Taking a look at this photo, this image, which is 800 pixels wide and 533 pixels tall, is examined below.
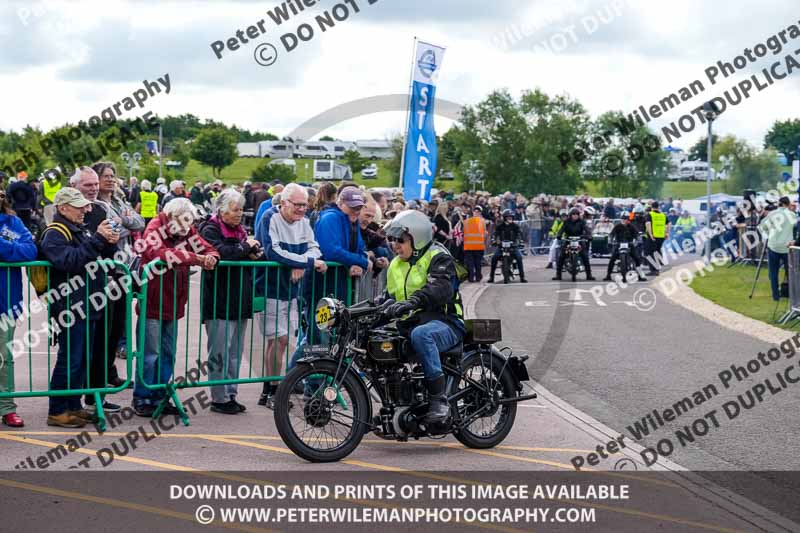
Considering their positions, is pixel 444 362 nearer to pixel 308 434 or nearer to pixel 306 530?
pixel 308 434

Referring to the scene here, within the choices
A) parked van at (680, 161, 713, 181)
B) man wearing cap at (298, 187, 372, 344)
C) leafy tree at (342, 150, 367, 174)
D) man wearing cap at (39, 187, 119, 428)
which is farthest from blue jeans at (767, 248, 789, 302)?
parked van at (680, 161, 713, 181)

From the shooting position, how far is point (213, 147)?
101 metres

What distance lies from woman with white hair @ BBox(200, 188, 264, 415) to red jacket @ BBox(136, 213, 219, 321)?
251 mm

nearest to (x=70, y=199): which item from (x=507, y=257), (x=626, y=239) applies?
(x=507, y=257)

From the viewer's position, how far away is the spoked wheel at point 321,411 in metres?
7.08

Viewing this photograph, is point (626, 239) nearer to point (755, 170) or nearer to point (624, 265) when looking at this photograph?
point (624, 265)

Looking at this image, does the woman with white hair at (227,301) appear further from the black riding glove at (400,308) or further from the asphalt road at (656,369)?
the asphalt road at (656,369)

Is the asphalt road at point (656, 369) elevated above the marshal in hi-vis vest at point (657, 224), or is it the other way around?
the marshal in hi-vis vest at point (657, 224)

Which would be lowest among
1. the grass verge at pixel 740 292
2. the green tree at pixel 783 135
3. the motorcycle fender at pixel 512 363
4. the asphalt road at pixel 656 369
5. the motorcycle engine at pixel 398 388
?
the asphalt road at pixel 656 369

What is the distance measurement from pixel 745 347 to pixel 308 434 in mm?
8439

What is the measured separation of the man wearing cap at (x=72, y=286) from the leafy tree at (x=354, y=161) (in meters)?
90.6

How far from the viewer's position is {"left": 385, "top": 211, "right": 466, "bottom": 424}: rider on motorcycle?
7488 mm

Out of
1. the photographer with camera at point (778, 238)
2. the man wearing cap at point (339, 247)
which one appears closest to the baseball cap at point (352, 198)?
the man wearing cap at point (339, 247)

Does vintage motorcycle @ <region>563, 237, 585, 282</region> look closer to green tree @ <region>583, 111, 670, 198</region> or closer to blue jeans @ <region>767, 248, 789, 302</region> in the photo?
blue jeans @ <region>767, 248, 789, 302</region>
